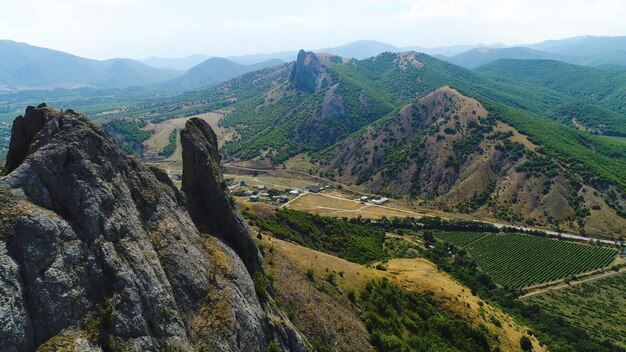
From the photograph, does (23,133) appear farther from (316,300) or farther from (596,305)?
(596,305)

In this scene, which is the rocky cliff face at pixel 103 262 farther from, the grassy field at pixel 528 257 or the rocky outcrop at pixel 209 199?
the grassy field at pixel 528 257

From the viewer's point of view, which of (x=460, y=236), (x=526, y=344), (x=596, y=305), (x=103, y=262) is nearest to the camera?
(x=103, y=262)

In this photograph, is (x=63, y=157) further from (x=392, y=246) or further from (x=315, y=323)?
(x=392, y=246)

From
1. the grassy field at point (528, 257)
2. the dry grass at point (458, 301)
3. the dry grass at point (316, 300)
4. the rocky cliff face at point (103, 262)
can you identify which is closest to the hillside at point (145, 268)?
the rocky cliff face at point (103, 262)

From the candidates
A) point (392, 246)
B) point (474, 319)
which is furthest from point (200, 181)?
point (392, 246)

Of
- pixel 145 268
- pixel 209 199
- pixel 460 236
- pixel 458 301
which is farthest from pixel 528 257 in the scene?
pixel 145 268

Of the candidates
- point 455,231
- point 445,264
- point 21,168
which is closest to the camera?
point 21,168
